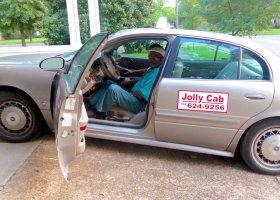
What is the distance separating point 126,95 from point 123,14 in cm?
677

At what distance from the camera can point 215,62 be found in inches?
129

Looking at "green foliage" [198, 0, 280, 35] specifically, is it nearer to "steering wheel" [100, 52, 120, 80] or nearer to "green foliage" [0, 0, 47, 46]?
"steering wheel" [100, 52, 120, 80]

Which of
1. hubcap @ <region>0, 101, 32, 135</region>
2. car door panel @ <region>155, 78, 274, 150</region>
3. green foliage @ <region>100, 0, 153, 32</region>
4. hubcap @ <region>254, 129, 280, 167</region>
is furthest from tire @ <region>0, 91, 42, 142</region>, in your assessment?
green foliage @ <region>100, 0, 153, 32</region>

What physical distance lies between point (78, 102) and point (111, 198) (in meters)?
0.97

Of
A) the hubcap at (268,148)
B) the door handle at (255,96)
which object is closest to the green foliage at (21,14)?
the door handle at (255,96)

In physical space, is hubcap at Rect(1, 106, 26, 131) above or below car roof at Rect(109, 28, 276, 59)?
below

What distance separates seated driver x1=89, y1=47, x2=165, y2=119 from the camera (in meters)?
3.72

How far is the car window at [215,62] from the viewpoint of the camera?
3150 mm

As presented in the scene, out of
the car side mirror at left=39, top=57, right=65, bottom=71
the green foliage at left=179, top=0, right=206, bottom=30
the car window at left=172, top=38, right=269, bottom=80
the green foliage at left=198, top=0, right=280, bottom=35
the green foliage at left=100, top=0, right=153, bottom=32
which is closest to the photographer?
the car window at left=172, top=38, right=269, bottom=80

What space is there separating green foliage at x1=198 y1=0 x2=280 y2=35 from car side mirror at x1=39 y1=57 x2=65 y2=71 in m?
3.98

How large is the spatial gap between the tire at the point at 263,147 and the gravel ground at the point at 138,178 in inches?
4.4

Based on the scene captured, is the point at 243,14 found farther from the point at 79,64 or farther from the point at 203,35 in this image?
the point at 79,64

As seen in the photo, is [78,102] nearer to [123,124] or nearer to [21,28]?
[123,124]

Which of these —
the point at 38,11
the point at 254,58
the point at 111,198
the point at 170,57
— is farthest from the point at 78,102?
the point at 38,11
